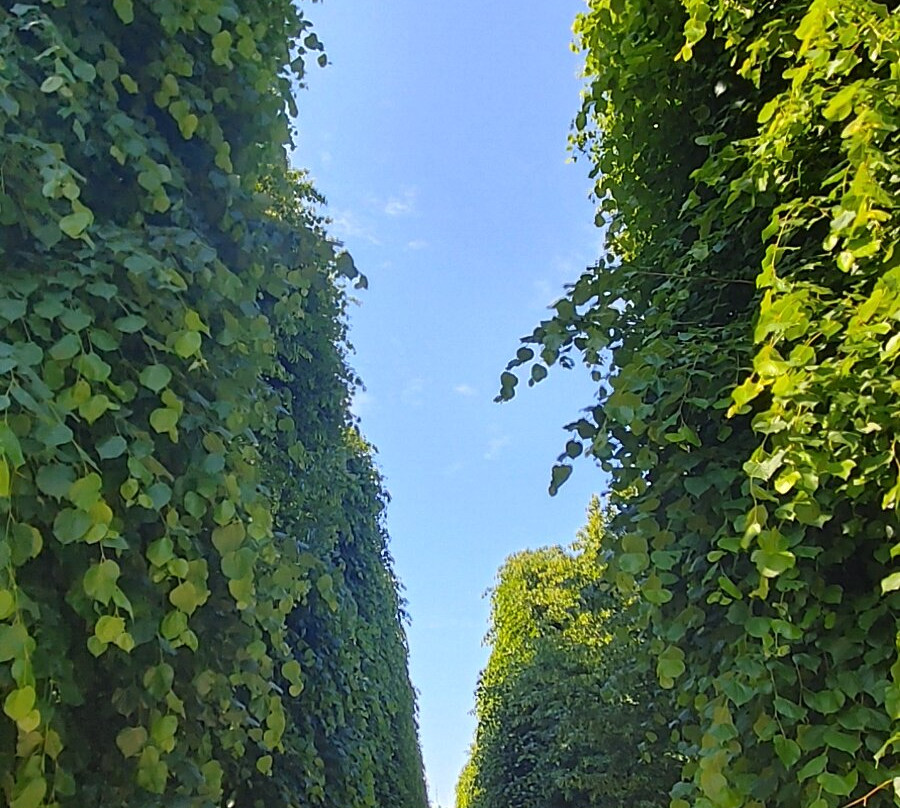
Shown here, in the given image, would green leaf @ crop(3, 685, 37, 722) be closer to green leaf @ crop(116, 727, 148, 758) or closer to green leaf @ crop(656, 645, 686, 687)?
green leaf @ crop(116, 727, 148, 758)

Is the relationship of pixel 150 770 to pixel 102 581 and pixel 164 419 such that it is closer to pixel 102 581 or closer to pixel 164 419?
pixel 102 581

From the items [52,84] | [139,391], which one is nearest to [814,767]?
[139,391]

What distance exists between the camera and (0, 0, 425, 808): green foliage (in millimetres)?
1084

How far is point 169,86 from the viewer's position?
1.60 metres

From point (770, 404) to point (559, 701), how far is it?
5.84m

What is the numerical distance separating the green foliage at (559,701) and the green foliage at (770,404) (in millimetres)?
2405

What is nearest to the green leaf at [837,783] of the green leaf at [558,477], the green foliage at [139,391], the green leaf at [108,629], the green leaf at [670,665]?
the green leaf at [670,665]

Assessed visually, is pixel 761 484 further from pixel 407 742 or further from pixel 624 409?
pixel 407 742

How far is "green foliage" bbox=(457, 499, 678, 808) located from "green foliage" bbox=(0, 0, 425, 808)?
2.78 metres

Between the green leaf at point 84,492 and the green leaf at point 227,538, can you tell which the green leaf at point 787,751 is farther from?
the green leaf at point 84,492

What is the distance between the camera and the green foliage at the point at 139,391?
108 centimetres

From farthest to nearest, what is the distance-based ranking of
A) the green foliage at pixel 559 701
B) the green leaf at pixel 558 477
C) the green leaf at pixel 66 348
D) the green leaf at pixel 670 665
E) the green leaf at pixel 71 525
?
the green foliage at pixel 559 701 < the green leaf at pixel 558 477 < the green leaf at pixel 670 665 < the green leaf at pixel 66 348 < the green leaf at pixel 71 525

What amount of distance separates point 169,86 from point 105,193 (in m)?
0.25

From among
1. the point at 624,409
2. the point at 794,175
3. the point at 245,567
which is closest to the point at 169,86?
the point at 245,567
